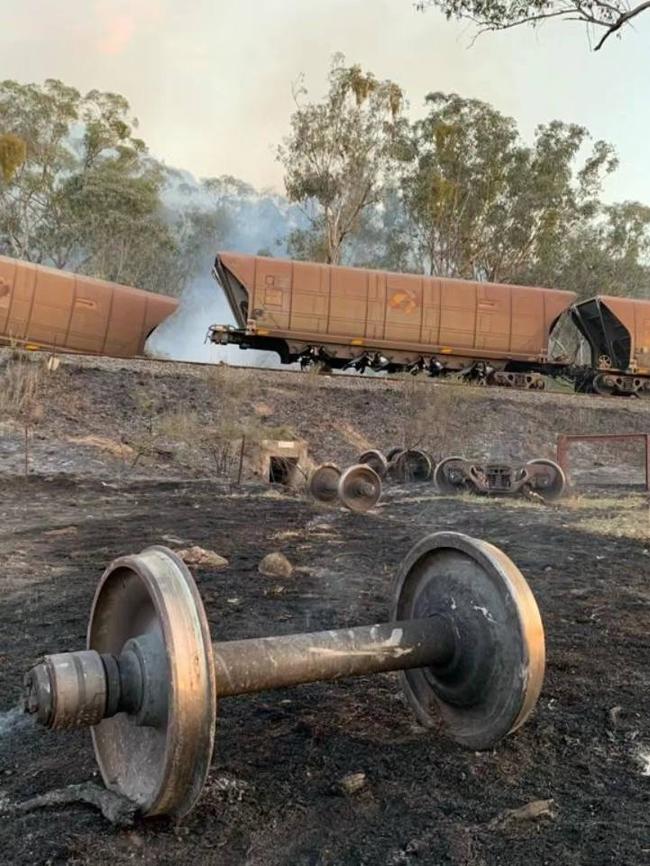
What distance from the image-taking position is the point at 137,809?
2025 mm

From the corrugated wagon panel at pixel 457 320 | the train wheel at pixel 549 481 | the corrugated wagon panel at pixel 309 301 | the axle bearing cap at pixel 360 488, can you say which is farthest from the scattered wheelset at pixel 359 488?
the corrugated wagon panel at pixel 457 320

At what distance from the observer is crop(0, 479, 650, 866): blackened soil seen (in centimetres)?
199

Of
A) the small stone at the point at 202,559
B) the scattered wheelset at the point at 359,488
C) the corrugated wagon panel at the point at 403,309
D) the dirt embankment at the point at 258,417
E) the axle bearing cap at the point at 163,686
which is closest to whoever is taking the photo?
the axle bearing cap at the point at 163,686

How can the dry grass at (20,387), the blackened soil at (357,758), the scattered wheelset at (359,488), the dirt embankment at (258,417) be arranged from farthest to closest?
the dry grass at (20,387), the dirt embankment at (258,417), the scattered wheelset at (359,488), the blackened soil at (357,758)

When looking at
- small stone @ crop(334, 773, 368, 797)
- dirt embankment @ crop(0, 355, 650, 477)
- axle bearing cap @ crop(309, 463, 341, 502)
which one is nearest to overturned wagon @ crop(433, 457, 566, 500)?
axle bearing cap @ crop(309, 463, 341, 502)

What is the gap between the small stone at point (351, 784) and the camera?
2291 millimetres

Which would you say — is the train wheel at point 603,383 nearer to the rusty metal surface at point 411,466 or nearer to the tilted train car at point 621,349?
the tilted train car at point 621,349

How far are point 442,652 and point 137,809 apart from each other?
44.3 inches

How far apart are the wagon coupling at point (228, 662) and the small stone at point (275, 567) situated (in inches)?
97.3

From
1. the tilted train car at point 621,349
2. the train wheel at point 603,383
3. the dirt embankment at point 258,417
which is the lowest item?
Answer: the dirt embankment at point 258,417

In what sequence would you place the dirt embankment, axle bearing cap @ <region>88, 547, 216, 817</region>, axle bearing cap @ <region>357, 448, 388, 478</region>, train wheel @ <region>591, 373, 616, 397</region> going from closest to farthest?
axle bearing cap @ <region>88, 547, 216, 817</region> → the dirt embankment → axle bearing cap @ <region>357, 448, 388, 478</region> → train wheel @ <region>591, 373, 616, 397</region>

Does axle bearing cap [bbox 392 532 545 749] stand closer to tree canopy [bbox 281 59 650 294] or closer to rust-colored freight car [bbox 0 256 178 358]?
rust-colored freight car [bbox 0 256 178 358]

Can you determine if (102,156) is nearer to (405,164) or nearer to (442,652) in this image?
(405,164)

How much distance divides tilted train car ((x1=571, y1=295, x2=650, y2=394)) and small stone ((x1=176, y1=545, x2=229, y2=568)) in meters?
17.9
